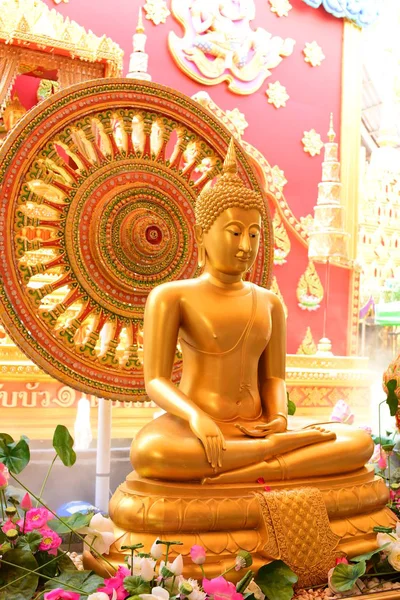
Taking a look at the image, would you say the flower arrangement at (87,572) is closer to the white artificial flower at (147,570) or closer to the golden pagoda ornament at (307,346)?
the white artificial flower at (147,570)

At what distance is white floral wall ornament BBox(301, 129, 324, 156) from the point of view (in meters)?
6.08

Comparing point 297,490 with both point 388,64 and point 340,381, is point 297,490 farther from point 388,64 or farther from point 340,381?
point 388,64

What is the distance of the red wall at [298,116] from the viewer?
5898 millimetres

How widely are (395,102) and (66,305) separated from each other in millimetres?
5300

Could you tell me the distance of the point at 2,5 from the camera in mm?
4086

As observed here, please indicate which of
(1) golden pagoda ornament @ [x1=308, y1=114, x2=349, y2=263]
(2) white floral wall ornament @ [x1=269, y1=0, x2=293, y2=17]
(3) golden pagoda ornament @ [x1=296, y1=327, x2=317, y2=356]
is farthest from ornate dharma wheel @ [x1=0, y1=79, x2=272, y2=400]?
(2) white floral wall ornament @ [x1=269, y1=0, x2=293, y2=17]

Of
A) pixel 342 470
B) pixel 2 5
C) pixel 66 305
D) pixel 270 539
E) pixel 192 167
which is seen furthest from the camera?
pixel 2 5

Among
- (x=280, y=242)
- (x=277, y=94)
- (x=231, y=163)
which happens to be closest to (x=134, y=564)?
(x=231, y=163)

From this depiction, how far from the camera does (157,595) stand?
4.82ft

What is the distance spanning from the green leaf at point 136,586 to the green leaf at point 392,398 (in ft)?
3.35

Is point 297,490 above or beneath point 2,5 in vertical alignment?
beneath

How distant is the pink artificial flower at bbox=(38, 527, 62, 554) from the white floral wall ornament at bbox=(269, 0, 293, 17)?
5.23 m

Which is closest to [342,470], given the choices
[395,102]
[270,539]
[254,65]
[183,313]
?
[270,539]

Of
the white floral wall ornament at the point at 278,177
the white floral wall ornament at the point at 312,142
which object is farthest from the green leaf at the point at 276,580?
the white floral wall ornament at the point at 312,142
